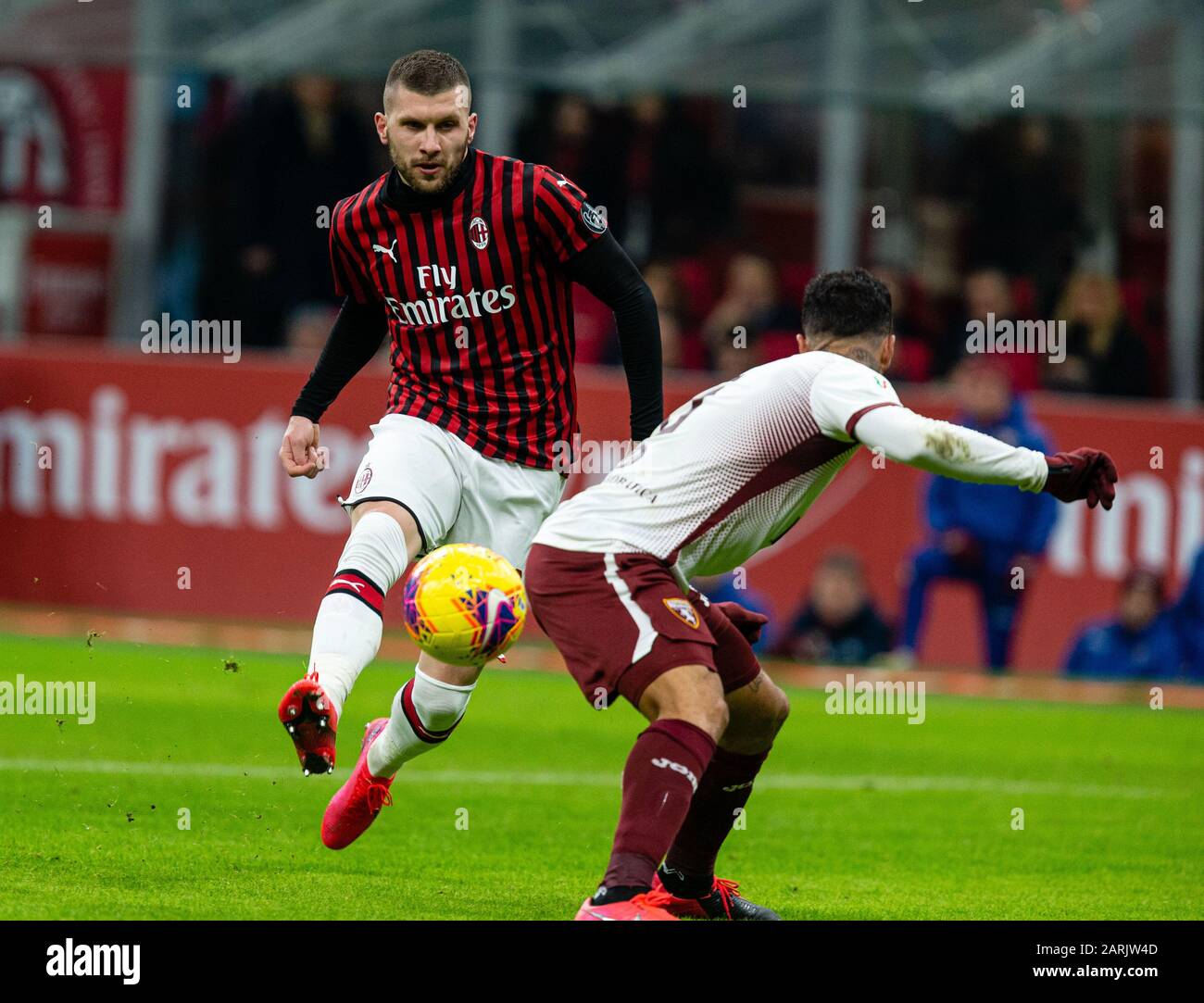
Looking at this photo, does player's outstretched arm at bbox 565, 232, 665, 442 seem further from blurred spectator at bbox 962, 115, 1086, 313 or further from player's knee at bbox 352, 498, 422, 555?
blurred spectator at bbox 962, 115, 1086, 313

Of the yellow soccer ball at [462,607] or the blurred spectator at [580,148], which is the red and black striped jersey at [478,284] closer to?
the yellow soccer ball at [462,607]

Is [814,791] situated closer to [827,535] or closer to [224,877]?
[224,877]

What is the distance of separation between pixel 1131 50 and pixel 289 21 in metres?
6.64

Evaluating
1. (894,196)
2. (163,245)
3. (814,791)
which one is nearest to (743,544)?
(814,791)

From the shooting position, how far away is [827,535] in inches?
588

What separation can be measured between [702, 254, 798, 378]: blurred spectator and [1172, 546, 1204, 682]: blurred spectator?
3.39 metres

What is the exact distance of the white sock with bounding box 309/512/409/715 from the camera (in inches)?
235

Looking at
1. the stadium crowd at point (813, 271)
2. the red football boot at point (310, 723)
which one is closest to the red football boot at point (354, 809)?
the red football boot at point (310, 723)

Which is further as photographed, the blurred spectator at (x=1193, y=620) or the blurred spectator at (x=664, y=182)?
the blurred spectator at (x=664, y=182)

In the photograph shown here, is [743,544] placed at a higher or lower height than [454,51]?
lower

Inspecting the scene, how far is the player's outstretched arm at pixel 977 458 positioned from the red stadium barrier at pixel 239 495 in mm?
9125

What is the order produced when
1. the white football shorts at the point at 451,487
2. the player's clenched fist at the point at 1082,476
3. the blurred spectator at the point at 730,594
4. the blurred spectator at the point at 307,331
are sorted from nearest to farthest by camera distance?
the player's clenched fist at the point at 1082,476
the white football shorts at the point at 451,487
the blurred spectator at the point at 730,594
the blurred spectator at the point at 307,331

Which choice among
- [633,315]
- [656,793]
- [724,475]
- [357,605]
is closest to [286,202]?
[633,315]

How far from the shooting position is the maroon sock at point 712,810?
6.20 m
